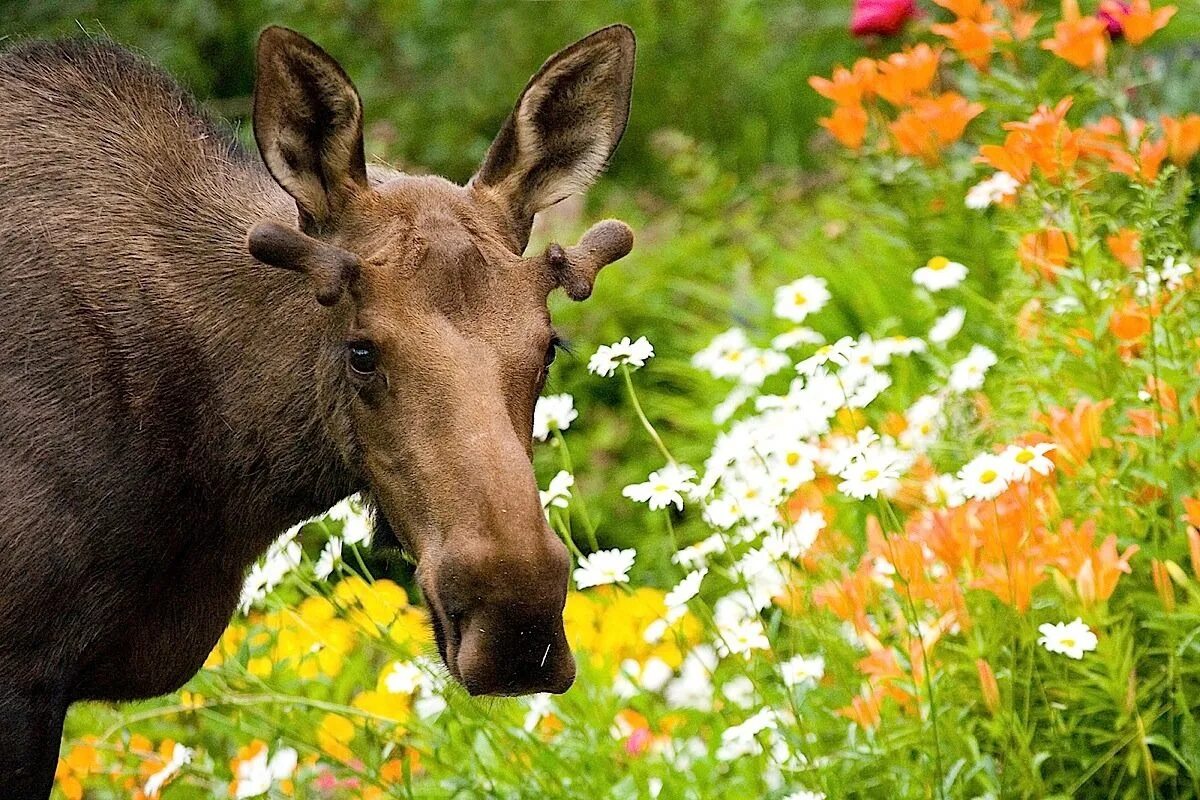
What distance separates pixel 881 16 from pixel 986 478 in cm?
295

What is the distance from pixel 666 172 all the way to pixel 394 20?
5.03 ft

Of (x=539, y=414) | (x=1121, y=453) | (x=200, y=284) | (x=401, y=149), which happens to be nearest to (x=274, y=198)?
(x=200, y=284)

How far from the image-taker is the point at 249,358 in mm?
2859

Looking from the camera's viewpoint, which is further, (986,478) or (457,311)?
(986,478)

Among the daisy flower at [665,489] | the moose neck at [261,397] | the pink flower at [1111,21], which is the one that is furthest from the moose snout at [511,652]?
the pink flower at [1111,21]

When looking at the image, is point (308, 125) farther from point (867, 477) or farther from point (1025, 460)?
point (1025, 460)

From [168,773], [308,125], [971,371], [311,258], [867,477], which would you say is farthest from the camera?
[971,371]

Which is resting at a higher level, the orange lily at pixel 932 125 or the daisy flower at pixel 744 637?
the orange lily at pixel 932 125

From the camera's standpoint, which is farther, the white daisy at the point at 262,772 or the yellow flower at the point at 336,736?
the yellow flower at the point at 336,736

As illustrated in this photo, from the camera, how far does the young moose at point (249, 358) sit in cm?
244

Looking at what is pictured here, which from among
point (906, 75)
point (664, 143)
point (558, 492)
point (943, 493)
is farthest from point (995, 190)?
point (664, 143)

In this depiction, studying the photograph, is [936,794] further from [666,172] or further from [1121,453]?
[666,172]

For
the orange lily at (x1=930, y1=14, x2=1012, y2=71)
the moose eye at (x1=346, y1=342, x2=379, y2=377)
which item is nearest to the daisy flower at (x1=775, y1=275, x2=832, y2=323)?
the orange lily at (x1=930, y1=14, x2=1012, y2=71)

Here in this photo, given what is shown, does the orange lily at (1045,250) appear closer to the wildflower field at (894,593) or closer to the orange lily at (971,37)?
the wildflower field at (894,593)
